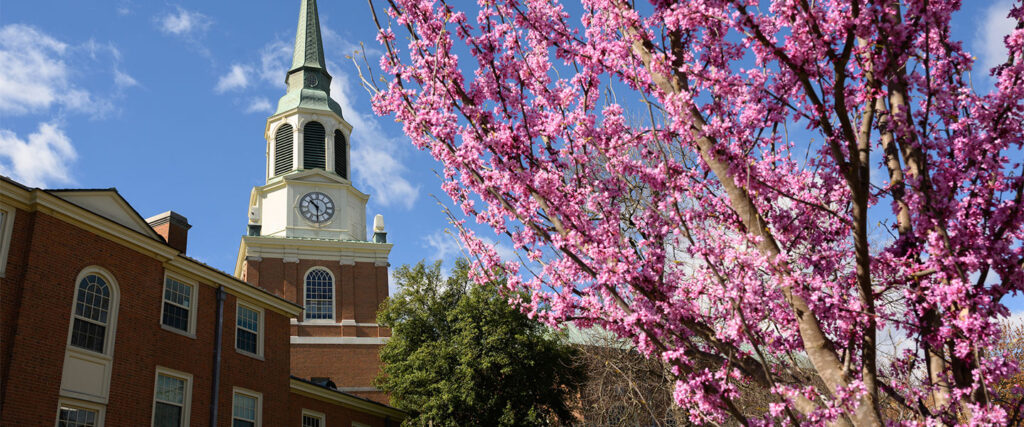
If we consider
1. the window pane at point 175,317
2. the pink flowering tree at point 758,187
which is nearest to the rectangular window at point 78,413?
the window pane at point 175,317

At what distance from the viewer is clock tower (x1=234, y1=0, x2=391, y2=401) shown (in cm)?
3906

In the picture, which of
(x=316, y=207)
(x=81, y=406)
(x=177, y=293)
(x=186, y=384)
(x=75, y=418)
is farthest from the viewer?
(x=316, y=207)

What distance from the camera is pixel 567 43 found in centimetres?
807

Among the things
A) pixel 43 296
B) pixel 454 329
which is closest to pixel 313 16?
pixel 454 329

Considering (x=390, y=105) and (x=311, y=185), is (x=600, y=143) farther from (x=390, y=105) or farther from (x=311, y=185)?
(x=311, y=185)

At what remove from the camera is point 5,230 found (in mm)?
16219

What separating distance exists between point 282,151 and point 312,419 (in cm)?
2249

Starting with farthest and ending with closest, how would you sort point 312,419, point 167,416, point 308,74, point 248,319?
point 308,74 < point 312,419 < point 248,319 < point 167,416

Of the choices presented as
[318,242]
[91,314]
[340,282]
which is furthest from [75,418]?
[318,242]

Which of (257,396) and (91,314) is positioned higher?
(91,314)

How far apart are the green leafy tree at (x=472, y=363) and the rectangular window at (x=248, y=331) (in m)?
8.08

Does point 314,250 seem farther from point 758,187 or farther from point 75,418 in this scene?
point 758,187

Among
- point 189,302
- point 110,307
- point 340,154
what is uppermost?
point 340,154

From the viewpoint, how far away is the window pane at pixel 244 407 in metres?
21.6
